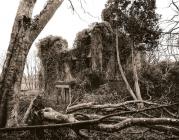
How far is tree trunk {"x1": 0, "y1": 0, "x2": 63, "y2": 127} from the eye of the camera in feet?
16.7

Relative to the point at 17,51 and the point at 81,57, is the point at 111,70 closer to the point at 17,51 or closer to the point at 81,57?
the point at 81,57

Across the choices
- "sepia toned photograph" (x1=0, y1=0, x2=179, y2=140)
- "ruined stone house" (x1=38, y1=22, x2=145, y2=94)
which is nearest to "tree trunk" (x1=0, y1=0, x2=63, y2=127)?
"sepia toned photograph" (x1=0, y1=0, x2=179, y2=140)

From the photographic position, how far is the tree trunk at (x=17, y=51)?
510 cm

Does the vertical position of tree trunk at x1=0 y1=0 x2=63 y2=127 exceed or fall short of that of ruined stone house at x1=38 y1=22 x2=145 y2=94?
it falls short

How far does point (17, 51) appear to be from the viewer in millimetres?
5250

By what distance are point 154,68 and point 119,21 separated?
4.68m

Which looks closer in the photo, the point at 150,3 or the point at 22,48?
the point at 22,48

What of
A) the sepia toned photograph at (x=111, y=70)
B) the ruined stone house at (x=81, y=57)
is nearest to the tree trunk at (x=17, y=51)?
the sepia toned photograph at (x=111, y=70)

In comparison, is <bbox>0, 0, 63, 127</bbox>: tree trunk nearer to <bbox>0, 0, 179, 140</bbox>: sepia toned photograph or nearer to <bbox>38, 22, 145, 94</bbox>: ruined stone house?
<bbox>0, 0, 179, 140</bbox>: sepia toned photograph

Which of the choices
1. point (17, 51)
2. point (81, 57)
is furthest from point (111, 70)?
point (17, 51)

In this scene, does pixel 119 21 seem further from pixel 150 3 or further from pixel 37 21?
pixel 37 21

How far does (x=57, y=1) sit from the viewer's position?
18.9 ft

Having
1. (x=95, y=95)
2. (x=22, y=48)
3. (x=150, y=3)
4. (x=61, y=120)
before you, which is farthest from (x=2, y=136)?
(x=150, y=3)

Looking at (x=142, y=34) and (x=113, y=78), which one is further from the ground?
(x=142, y=34)
